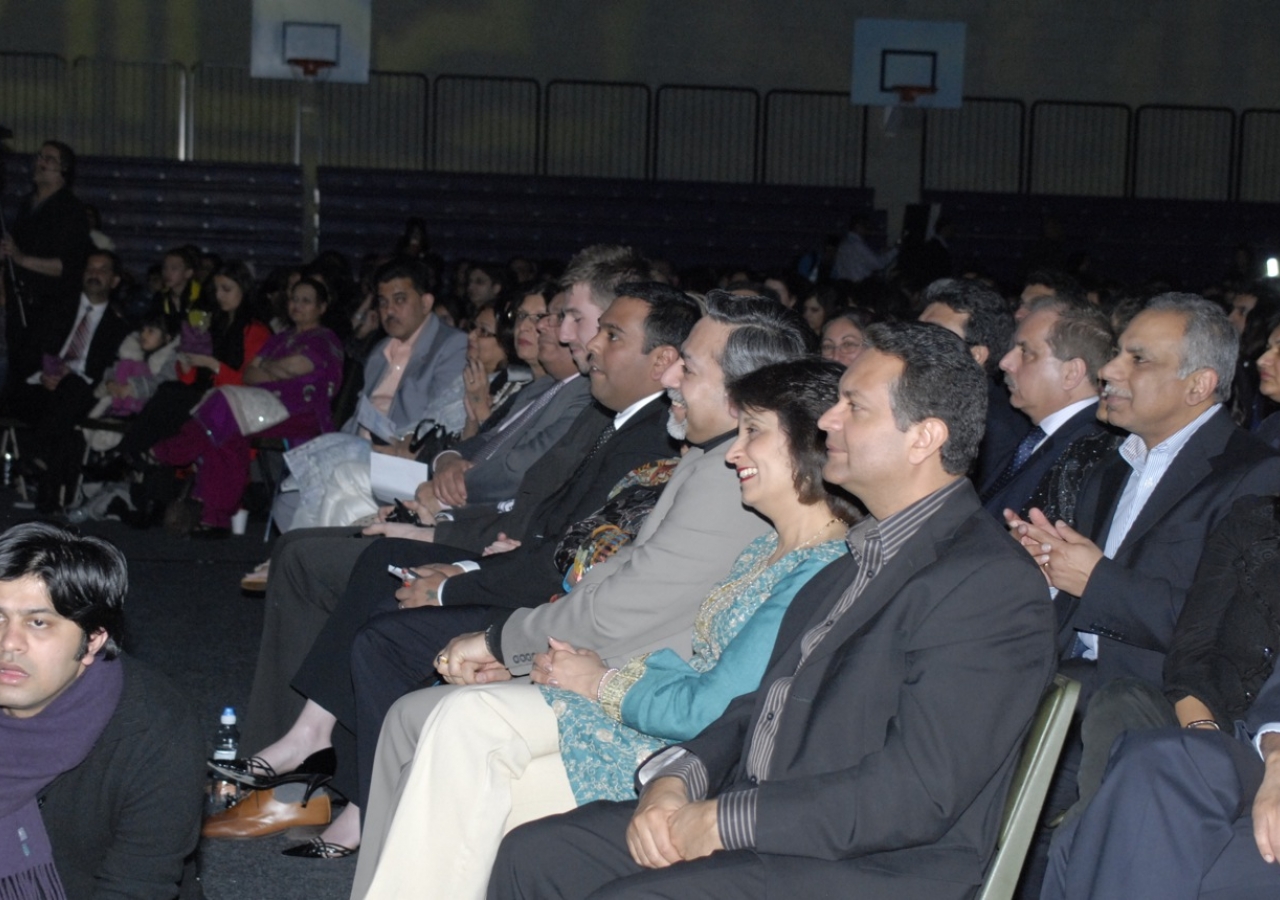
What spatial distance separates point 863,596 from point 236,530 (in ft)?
18.8

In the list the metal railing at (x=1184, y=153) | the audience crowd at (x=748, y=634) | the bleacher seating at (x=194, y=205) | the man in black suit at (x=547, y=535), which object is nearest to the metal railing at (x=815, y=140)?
the metal railing at (x=1184, y=153)

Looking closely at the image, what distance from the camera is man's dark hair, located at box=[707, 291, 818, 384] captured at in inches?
120

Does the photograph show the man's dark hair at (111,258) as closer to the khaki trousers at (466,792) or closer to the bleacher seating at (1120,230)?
the khaki trousers at (466,792)

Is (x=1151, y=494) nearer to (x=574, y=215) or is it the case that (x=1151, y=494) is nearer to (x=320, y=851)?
(x=320, y=851)

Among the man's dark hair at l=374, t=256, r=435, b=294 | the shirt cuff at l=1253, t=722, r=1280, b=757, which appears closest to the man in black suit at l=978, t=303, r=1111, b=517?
the shirt cuff at l=1253, t=722, r=1280, b=757

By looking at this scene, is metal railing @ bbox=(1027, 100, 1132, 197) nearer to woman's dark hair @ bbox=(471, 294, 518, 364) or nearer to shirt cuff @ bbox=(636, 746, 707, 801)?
woman's dark hair @ bbox=(471, 294, 518, 364)

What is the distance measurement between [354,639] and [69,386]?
16.7 feet

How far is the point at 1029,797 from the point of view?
218 cm

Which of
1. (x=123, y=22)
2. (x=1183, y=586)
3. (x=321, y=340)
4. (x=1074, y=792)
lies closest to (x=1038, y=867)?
(x=1074, y=792)

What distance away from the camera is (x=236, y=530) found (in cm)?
748

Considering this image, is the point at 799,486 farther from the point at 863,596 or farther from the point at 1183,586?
the point at 1183,586

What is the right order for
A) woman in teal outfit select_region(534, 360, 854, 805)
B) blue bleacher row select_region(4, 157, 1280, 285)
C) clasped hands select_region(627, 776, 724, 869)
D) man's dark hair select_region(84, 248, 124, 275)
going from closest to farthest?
1. clasped hands select_region(627, 776, 724, 869)
2. woman in teal outfit select_region(534, 360, 854, 805)
3. man's dark hair select_region(84, 248, 124, 275)
4. blue bleacher row select_region(4, 157, 1280, 285)

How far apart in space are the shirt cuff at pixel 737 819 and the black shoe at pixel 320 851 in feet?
5.28

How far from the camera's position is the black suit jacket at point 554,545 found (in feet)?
11.8
